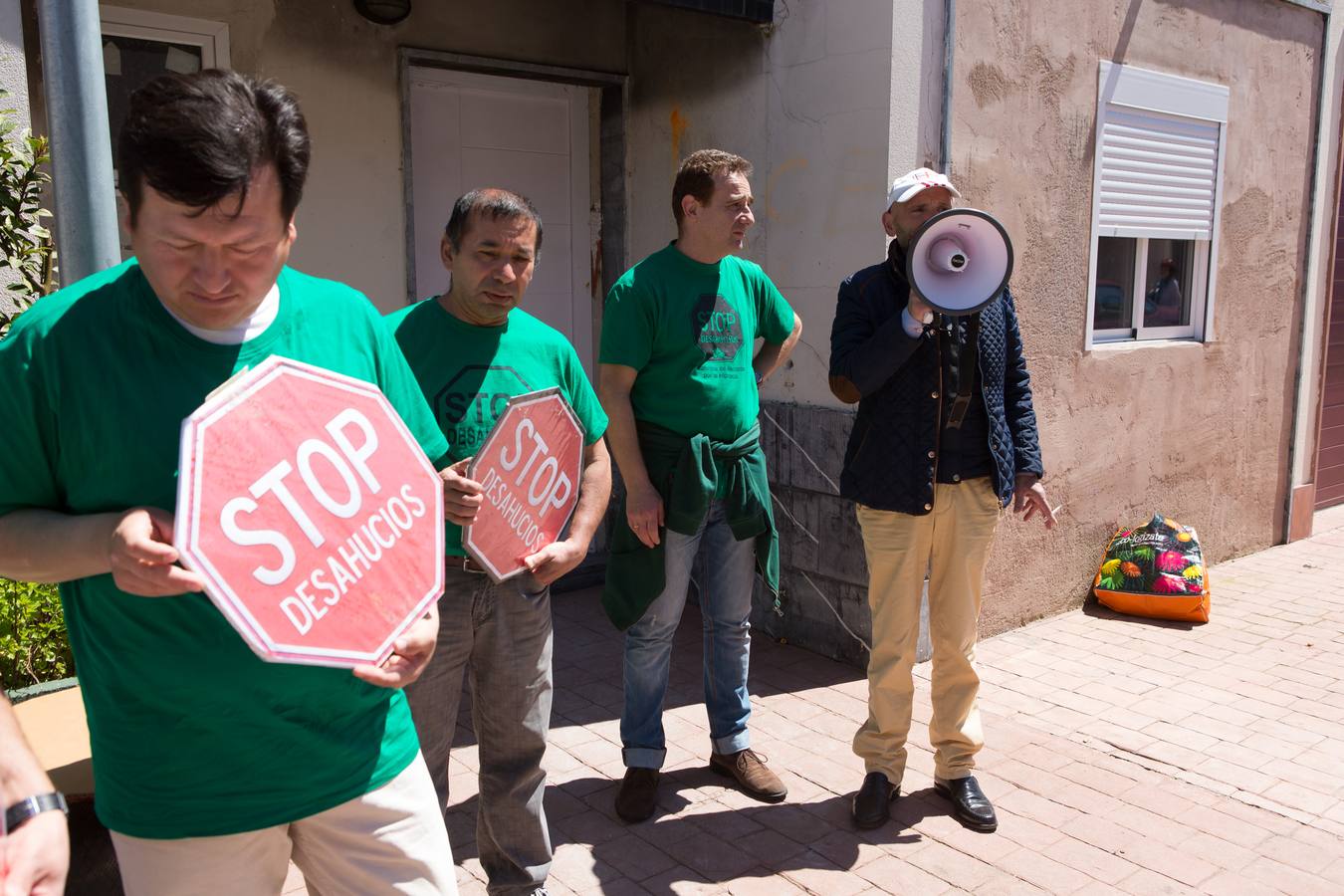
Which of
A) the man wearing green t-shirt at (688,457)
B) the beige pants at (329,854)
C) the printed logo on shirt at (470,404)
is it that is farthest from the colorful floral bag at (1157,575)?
the beige pants at (329,854)

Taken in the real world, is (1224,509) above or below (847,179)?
below

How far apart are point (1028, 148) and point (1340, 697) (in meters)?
3.04

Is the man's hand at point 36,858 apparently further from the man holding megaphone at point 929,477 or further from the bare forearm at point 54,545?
the man holding megaphone at point 929,477

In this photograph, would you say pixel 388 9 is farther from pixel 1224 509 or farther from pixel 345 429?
pixel 1224 509

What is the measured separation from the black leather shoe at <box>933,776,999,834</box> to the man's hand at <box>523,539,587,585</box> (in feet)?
5.94

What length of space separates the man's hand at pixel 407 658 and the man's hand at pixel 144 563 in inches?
11.7

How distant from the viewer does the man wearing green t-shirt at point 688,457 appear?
3.60 meters

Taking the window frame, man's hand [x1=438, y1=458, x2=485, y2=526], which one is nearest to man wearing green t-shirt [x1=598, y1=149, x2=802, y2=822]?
man's hand [x1=438, y1=458, x2=485, y2=526]

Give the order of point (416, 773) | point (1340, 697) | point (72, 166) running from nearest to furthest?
point (416, 773) < point (72, 166) < point (1340, 697)

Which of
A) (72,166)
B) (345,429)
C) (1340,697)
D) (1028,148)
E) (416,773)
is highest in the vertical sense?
(1028,148)

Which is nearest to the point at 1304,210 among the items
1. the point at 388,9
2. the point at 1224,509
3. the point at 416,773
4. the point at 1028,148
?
the point at 1224,509

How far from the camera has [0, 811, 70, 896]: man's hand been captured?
127 centimetres

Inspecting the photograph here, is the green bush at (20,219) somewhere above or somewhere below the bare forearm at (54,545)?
above

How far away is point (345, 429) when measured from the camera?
1.70 m
